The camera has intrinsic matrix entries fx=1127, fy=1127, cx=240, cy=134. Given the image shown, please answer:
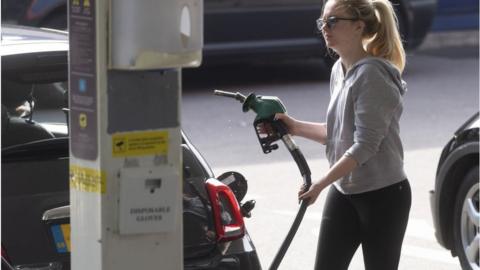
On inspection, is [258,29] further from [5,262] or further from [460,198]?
[5,262]

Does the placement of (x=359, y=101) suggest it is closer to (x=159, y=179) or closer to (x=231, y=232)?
(x=231, y=232)

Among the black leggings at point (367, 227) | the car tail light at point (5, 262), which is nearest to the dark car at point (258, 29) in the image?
the black leggings at point (367, 227)

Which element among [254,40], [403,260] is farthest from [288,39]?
[403,260]

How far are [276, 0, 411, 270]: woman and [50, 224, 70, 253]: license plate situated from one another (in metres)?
0.86

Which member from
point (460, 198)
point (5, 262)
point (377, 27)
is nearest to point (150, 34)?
point (5, 262)

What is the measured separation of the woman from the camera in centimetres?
413

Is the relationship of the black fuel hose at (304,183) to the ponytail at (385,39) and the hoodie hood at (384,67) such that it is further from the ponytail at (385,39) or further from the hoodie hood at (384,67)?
the ponytail at (385,39)

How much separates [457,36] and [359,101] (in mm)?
12693

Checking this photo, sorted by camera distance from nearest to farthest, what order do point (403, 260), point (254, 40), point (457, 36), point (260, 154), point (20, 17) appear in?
1. point (403, 260)
2. point (260, 154)
3. point (20, 17)
4. point (254, 40)
5. point (457, 36)

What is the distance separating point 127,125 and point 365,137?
1.21 meters

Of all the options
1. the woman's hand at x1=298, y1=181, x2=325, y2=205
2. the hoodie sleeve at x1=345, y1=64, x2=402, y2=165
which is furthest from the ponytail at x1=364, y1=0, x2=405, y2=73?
the woman's hand at x1=298, y1=181, x2=325, y2=205

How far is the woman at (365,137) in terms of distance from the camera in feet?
13.6

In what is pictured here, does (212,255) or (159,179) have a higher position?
(159,179)

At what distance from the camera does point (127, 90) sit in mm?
3152
